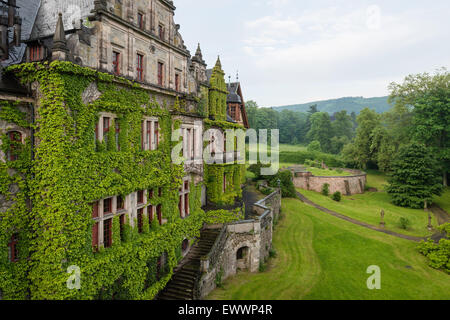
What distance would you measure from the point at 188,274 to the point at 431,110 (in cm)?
5845

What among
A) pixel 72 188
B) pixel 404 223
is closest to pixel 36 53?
pixel 72 188

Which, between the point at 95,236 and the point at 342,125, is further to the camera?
the point at 342,125

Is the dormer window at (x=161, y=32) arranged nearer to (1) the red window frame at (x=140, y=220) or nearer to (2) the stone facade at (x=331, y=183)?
(1) the red window frame at (x=140, y=220)

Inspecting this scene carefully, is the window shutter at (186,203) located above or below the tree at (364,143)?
below

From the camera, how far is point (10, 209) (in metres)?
13.7

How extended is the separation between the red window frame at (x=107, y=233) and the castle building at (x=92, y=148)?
0.06 meters

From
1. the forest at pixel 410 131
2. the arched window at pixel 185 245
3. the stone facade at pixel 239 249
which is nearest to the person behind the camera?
the stone facade at pixel 239 249

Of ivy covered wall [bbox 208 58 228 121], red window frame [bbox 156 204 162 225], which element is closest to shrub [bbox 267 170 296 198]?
ivy covered wall [bbox 208 58 228 121]

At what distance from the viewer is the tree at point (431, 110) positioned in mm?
56062

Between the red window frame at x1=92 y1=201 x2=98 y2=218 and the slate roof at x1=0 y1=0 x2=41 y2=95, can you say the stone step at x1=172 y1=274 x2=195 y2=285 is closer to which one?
the red window frame at x1=92 y1=201 x2=98 y2=218

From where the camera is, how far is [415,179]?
51.2 m

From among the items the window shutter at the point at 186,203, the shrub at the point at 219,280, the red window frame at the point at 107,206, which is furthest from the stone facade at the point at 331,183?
the red window frame at the point at 107,206

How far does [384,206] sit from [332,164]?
30158mm

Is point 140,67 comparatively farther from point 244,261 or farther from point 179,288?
point 244,261
